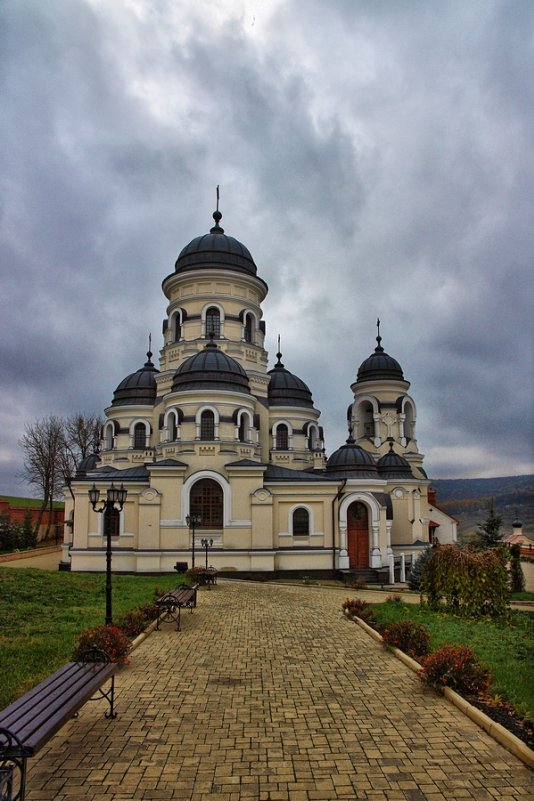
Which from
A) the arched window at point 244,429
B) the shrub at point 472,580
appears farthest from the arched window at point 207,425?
the shrub at point 472,580

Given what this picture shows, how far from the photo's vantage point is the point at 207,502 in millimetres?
26406

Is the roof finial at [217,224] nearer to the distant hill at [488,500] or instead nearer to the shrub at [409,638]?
the distant hill at [488,500]

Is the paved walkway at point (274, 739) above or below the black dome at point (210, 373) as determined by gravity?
below

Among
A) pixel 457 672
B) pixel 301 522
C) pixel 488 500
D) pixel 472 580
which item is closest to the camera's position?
pixel 457 672

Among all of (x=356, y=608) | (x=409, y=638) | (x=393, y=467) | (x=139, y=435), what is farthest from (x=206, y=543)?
(x=409, y=638)

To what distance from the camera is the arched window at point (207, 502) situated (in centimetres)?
2625

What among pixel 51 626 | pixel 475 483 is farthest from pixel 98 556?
pixel 475 483

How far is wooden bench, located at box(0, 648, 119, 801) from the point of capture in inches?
183

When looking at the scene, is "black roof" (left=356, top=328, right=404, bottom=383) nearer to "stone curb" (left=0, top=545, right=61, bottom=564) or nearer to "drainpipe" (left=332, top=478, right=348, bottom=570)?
"drainpipe" (left=332, top=478, right=348, bottom=570)

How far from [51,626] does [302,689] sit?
635cm

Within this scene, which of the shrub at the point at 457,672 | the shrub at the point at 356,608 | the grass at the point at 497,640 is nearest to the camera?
the grass at the point at 497,640

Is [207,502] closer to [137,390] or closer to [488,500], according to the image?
[137,390]

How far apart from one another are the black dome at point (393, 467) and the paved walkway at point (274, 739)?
2287 centimetres

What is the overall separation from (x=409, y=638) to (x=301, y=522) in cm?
1703
